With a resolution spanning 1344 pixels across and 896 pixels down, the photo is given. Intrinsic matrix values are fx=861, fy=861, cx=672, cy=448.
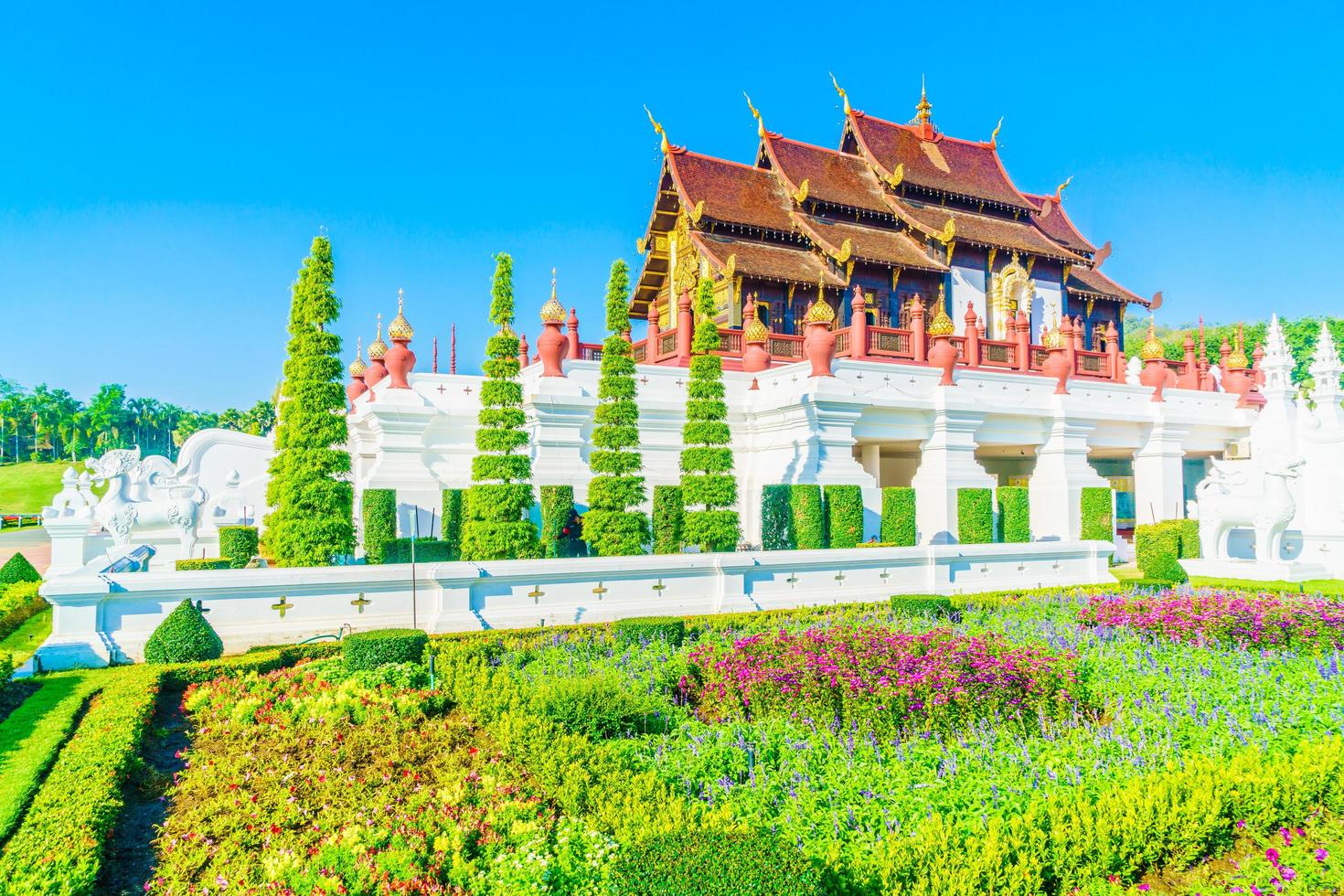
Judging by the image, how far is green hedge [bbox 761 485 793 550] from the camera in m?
17.2

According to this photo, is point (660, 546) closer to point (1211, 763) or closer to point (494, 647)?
point (494, 647)

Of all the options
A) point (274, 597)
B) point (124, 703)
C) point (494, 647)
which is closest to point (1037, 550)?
point (494, 647)

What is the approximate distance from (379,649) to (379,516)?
794 centimetres

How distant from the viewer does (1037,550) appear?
15.9m

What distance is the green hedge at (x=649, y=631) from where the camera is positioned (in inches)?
409

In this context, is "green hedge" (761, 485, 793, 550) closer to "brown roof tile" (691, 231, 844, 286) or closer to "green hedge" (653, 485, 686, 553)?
"green hedge" (653, 485, 686, 553)

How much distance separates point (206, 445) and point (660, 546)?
49.6ft

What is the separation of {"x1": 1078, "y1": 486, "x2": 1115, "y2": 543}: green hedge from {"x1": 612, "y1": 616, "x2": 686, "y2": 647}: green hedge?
13.7 metres

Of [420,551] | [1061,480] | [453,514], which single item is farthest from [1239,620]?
[453,514]

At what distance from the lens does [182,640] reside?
9.44 meters

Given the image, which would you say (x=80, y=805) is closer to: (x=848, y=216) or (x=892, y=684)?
(x=892, y=684)

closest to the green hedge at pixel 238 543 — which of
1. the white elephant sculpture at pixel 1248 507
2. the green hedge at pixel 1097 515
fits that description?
the white elephant sculpture at pixel 1248 507

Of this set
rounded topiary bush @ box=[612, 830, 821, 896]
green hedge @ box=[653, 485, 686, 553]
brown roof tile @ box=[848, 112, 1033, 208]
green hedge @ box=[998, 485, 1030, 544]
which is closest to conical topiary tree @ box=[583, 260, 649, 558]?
green hedge @ box=[653, 485, 686, 553]

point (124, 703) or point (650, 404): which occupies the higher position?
point (650, 404)
